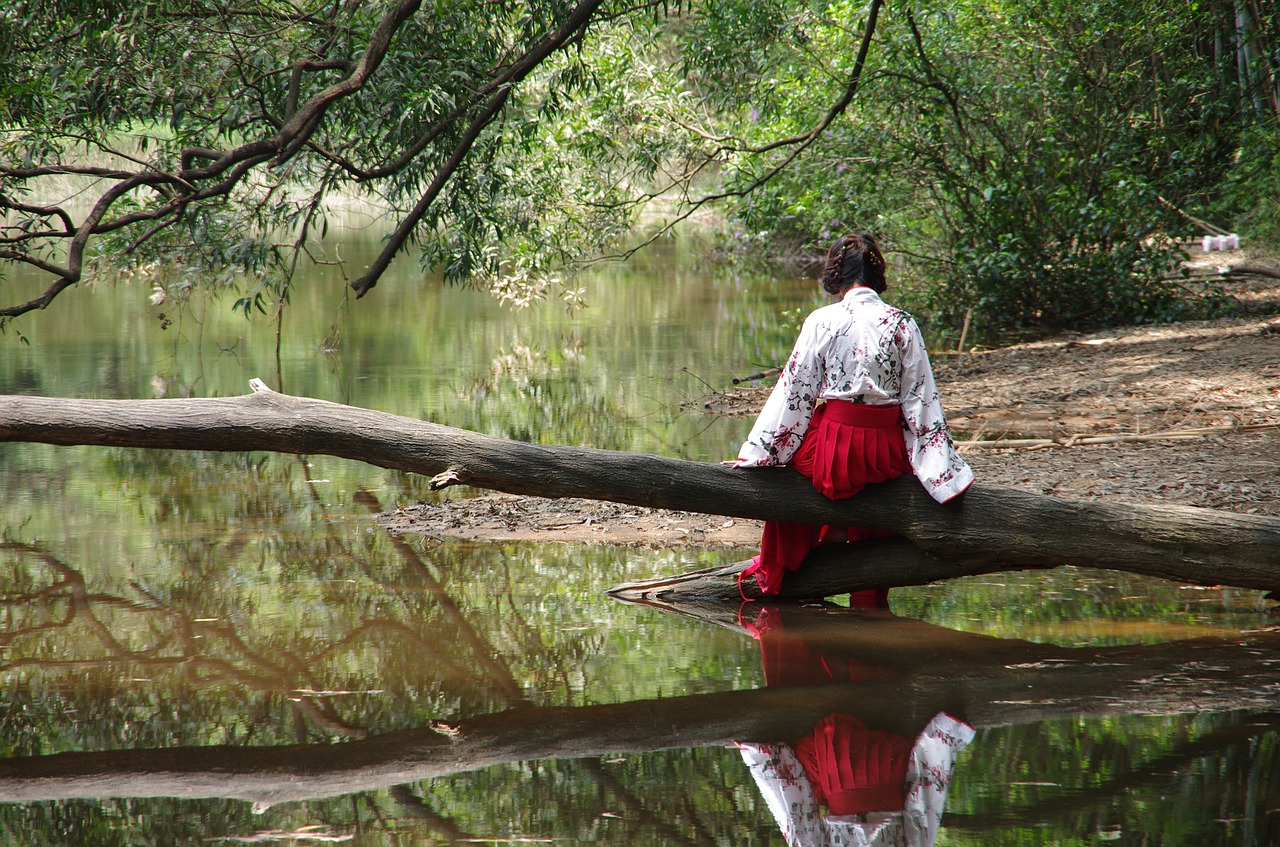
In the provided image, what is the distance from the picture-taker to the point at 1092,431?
8.57 metres

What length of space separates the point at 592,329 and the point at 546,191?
514 centimetres

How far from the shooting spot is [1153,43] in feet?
40.3

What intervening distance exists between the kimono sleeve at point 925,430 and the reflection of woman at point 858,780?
3.78ft

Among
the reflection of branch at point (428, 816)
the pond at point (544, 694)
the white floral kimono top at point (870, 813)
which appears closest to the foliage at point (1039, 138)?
the pond at point (544, 694)

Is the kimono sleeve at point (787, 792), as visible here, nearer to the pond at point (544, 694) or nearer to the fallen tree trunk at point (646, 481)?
the pond at point (544, 694)

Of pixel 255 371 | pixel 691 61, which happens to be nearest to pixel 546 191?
pixel 691 61

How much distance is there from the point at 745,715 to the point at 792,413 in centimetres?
143

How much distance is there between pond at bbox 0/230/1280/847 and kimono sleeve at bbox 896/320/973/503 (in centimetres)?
70

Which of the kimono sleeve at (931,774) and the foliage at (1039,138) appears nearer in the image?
the kimono sleeve at (931,774)

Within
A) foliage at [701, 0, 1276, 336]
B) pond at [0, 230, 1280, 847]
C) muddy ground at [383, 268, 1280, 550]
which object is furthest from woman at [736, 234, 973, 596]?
foliage at [701, 0, 1276, 336]

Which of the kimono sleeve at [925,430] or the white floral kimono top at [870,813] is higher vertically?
the kimono sleeve at [925,430]

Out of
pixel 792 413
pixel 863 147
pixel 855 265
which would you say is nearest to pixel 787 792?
pixel 792 413

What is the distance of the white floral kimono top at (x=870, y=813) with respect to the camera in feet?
10.6

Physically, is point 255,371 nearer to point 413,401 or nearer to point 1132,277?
point 413,401
